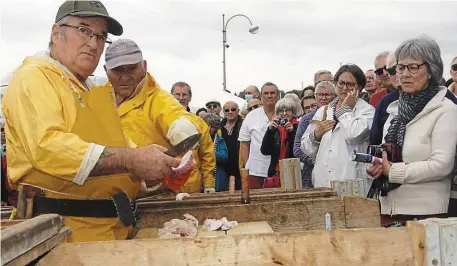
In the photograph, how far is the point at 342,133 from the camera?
4996 millimetres

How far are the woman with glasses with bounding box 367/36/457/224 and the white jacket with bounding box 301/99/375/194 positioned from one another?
90 cm

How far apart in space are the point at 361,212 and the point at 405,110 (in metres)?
0.97

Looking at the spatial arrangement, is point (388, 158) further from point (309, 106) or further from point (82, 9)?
point (309, 106)

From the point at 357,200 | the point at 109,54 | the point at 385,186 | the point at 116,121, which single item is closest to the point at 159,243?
the point at 116,121

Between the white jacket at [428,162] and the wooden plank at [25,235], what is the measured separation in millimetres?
2555

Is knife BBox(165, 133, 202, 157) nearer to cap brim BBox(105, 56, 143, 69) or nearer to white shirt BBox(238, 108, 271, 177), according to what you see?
cap brim BBox(105, 56, 143, 69)

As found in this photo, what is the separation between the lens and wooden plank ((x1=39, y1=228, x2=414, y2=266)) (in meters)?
1.86

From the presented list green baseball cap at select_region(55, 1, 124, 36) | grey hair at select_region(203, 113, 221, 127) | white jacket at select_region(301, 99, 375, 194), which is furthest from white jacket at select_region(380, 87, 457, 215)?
grey hair at select_region(203, 113, 221, 127)

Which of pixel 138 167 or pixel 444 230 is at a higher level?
pixel 138 167

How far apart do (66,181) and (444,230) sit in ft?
5.82

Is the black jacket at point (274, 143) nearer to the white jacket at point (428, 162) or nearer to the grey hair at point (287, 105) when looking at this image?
the grey hair at point (287, 105)

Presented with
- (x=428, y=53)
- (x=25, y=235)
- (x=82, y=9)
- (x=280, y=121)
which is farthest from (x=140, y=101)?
(x=25, y=235)

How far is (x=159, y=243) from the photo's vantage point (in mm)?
1877

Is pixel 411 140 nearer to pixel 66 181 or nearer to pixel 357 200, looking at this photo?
pixel 357 200
